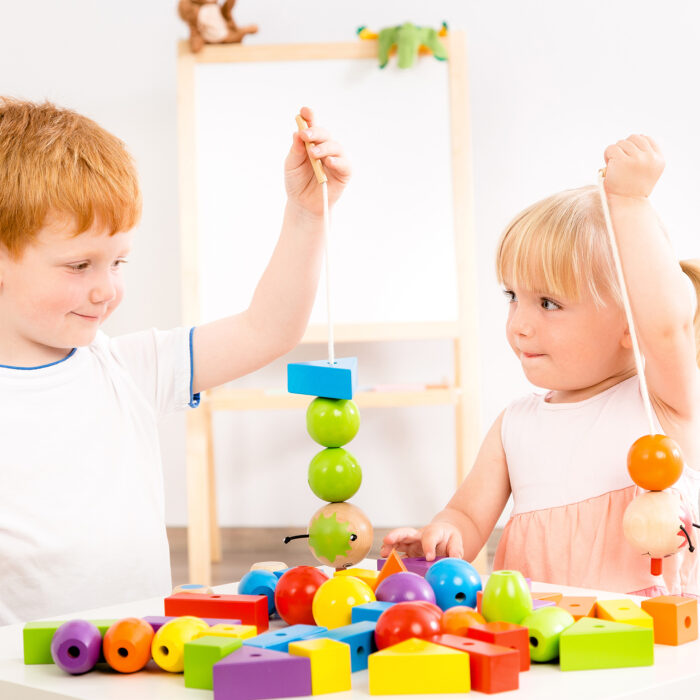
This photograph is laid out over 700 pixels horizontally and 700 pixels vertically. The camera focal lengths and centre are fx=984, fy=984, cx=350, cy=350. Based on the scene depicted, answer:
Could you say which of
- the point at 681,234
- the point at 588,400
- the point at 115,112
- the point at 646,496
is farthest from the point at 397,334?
the point at 646,496

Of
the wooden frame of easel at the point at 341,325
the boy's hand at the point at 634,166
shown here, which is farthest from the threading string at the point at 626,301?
the wooden frame of easel at the point at 341,325

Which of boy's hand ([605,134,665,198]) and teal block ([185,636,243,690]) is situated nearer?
teal block ([185,636,243,690])

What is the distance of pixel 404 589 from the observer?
0.69m

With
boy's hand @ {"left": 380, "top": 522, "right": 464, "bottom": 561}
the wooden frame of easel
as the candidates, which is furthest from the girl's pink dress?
the wooden frame of easel

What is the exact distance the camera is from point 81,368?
45.2 inches

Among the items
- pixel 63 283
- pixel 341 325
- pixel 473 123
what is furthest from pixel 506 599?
pixel 473 123

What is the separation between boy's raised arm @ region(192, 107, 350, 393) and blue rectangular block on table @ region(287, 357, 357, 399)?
264 millimetres

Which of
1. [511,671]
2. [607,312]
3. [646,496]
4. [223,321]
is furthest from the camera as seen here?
[223,321]

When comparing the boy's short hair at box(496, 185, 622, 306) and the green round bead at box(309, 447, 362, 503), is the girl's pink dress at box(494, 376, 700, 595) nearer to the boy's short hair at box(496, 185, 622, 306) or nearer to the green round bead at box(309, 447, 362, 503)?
the boy's short hair at box(496, 185, 622, 306)

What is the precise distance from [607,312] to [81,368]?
60cm

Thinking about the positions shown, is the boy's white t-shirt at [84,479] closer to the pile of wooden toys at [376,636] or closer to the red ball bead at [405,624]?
the pile of wooden toys at [376,636]

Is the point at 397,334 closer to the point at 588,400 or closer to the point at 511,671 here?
the point at 588,400

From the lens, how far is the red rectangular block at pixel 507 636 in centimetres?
59

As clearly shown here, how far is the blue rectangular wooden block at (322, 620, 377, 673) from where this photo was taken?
0.61m
